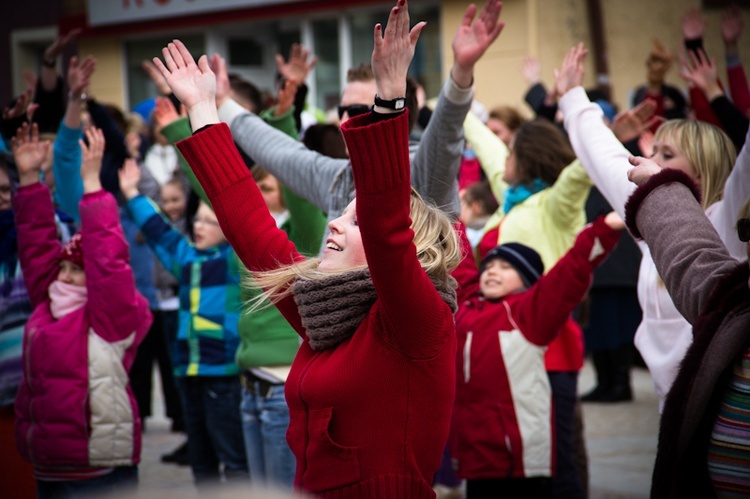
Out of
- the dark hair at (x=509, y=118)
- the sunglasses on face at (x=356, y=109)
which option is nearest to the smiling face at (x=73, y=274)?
the sunglasses on face at (x=356, y=109)

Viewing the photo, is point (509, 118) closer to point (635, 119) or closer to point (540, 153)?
point (540, 153)

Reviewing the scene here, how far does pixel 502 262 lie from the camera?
4.80m

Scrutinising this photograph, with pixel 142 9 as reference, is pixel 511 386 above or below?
below

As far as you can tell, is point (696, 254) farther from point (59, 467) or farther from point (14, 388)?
point (14, 388)

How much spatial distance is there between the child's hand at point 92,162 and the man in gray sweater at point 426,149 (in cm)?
69

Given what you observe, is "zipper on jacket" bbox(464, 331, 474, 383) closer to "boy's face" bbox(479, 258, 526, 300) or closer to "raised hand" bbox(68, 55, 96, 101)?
"boy's face" bbox(479, 258, 526, 300)

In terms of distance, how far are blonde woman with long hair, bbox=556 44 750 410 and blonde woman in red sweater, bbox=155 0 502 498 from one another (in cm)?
92

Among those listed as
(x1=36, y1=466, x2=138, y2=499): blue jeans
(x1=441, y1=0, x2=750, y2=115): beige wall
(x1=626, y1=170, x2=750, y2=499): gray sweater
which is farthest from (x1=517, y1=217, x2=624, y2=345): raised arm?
(x1=441, y1=0, x2=750, y2=115): beige wall

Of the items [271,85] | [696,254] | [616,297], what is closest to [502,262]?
[696,254]

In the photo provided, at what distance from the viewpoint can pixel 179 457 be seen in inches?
272

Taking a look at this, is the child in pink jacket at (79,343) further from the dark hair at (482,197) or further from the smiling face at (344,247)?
the dark hair at (482,197)

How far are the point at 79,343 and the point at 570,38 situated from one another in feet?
31.6

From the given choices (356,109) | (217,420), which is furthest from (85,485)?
(356,109)

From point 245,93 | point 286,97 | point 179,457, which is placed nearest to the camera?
point 286,97
